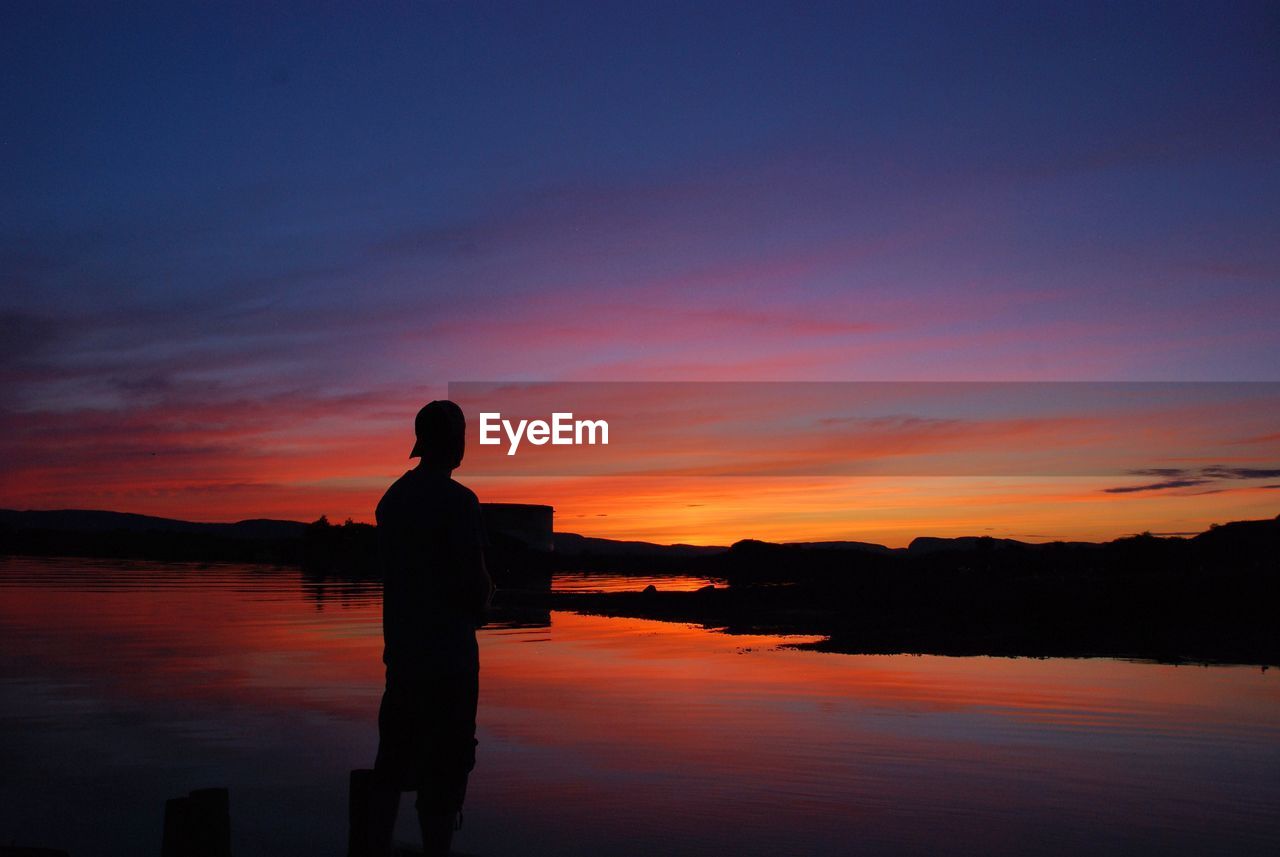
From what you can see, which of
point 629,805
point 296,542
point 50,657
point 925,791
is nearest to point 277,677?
point 50,657

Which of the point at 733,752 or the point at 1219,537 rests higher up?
the point at 1219,537

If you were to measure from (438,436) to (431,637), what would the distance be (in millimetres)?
1038

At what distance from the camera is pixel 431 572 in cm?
573

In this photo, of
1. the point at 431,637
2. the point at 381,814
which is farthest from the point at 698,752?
the point at 431,637

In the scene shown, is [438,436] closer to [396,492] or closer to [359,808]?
[396,492]

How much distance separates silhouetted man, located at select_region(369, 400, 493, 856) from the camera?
5.71m

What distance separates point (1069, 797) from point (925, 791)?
151 cm

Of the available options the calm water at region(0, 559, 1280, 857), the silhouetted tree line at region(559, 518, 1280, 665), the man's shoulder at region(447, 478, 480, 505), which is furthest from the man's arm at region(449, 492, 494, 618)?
the silhouetted tree line at region(559, 518, 1280, 665)

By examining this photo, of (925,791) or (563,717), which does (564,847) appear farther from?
(563,717)

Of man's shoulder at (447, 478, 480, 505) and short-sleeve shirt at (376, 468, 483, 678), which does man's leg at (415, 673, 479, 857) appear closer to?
short-sleeve shirt at (376, 468, 483, 678)

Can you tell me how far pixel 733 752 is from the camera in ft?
49.2

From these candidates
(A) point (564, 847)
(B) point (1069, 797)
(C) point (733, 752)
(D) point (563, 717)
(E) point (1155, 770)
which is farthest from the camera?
(D) point (563, 717)

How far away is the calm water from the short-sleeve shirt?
5.66 meters

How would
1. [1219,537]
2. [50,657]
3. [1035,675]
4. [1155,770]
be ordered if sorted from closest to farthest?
[1155,770] < [1035,675] < [50,657] < [1219,537]
